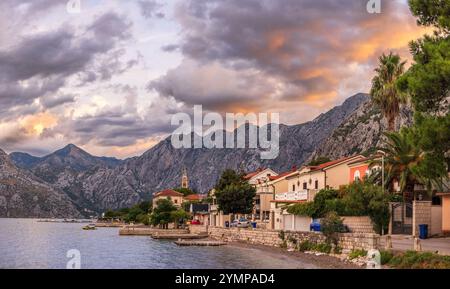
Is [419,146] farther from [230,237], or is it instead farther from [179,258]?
[230,237]

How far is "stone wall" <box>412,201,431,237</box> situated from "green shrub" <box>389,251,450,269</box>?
1448cm

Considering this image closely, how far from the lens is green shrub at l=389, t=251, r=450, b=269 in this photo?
32.7m

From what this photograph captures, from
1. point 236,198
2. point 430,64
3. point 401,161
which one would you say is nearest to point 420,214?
point 401,161

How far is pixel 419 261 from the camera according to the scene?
34844mm

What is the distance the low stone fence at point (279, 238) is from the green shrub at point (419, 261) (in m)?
6.26

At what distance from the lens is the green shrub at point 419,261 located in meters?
32.7

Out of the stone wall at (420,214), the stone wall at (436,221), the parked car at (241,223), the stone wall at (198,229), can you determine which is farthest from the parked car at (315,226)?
the stone wall at (198,229)

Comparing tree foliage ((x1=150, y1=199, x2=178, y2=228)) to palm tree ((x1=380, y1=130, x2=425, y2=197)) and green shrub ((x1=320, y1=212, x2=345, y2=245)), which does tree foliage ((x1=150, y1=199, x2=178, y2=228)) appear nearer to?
palm tree ((x1=380, y1=130, x2=425, y2=197))

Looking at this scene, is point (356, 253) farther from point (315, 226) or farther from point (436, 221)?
point (315, 226)

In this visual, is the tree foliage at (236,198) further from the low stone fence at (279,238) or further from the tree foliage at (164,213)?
the tree foliage at (164,213)

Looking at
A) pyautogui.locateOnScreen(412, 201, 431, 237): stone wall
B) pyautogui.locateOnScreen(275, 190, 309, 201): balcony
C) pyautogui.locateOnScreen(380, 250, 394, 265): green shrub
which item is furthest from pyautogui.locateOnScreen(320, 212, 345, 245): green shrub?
pyautogui.locateOnScreen(275, 190, 309, 201): balcony

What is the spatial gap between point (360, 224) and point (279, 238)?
12943 mm
